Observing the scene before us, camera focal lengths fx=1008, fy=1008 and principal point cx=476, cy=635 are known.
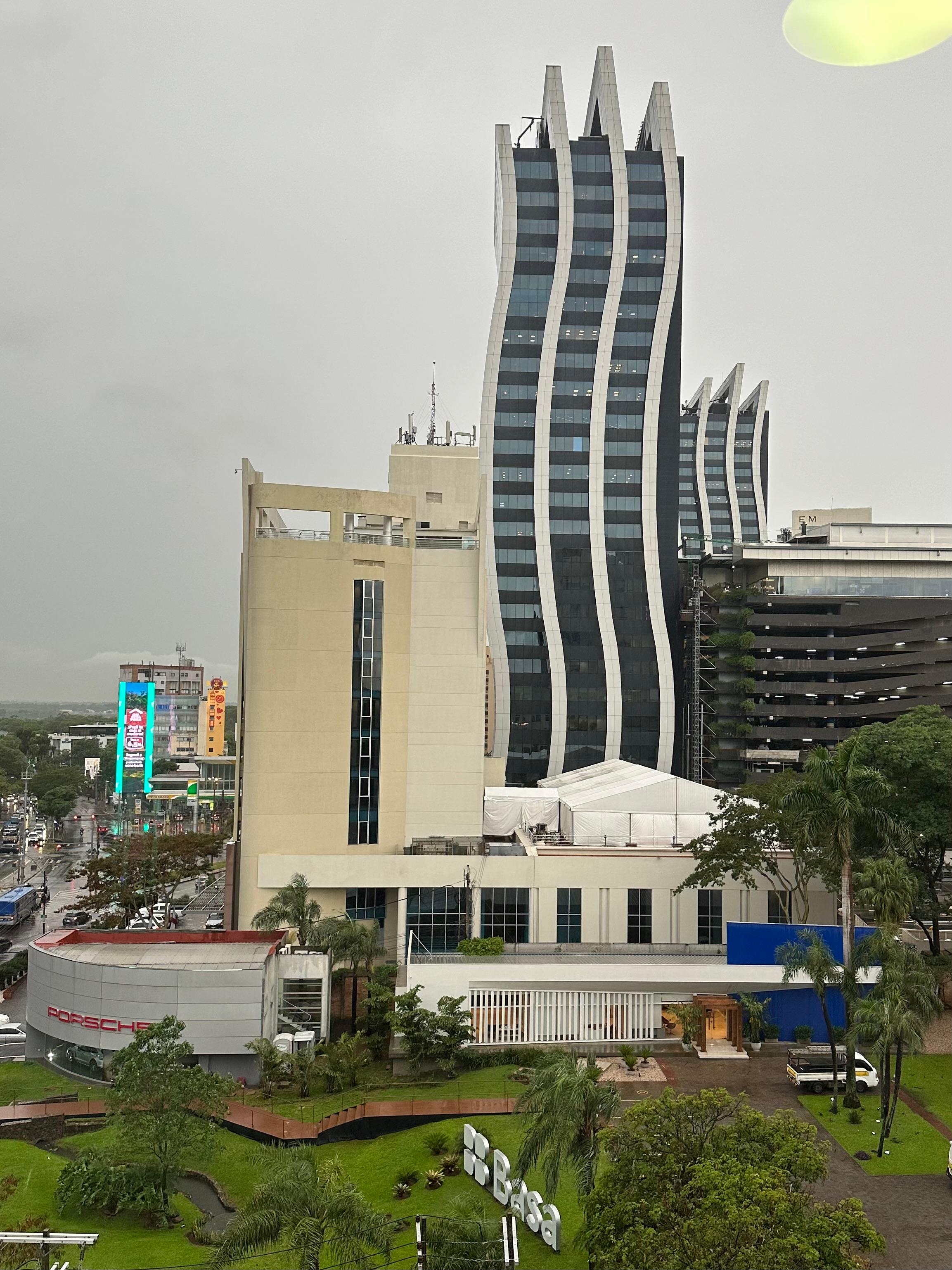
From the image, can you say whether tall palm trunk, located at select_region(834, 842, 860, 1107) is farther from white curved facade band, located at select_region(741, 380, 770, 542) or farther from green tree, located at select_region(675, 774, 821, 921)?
white curved facade band, located at select_region(741, 380, 770, 542)

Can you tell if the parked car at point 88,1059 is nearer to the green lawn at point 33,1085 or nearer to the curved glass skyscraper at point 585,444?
the green lawn at point 33,1085

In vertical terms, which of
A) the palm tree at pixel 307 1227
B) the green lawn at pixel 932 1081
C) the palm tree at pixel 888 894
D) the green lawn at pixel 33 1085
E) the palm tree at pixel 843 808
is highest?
the palm tree at pixel 843 808

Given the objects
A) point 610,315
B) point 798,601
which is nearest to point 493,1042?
point 798,601

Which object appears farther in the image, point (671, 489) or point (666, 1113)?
point (671, 489)

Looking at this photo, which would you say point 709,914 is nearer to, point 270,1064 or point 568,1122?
point 270,1064

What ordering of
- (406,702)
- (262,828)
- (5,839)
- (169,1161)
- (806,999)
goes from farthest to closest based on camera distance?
(5,839) < (406,702) < (262,828) < (806,999) < (169,1161)

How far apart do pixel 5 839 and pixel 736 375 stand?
350 ft

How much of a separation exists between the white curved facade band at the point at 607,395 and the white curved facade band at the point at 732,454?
61.1 m

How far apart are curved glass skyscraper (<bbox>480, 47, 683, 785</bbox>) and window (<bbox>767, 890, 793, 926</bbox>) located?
4239 cm

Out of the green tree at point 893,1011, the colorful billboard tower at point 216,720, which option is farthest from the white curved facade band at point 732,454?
the green tree at point 893,1011

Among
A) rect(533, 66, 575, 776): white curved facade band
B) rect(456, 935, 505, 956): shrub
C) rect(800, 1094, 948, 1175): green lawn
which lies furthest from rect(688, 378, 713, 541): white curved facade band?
rect(800, 1094, 948, 1175): green lawn

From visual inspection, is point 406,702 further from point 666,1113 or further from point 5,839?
point 5,839

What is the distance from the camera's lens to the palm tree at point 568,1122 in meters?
18.5

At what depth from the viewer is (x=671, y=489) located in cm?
8512
